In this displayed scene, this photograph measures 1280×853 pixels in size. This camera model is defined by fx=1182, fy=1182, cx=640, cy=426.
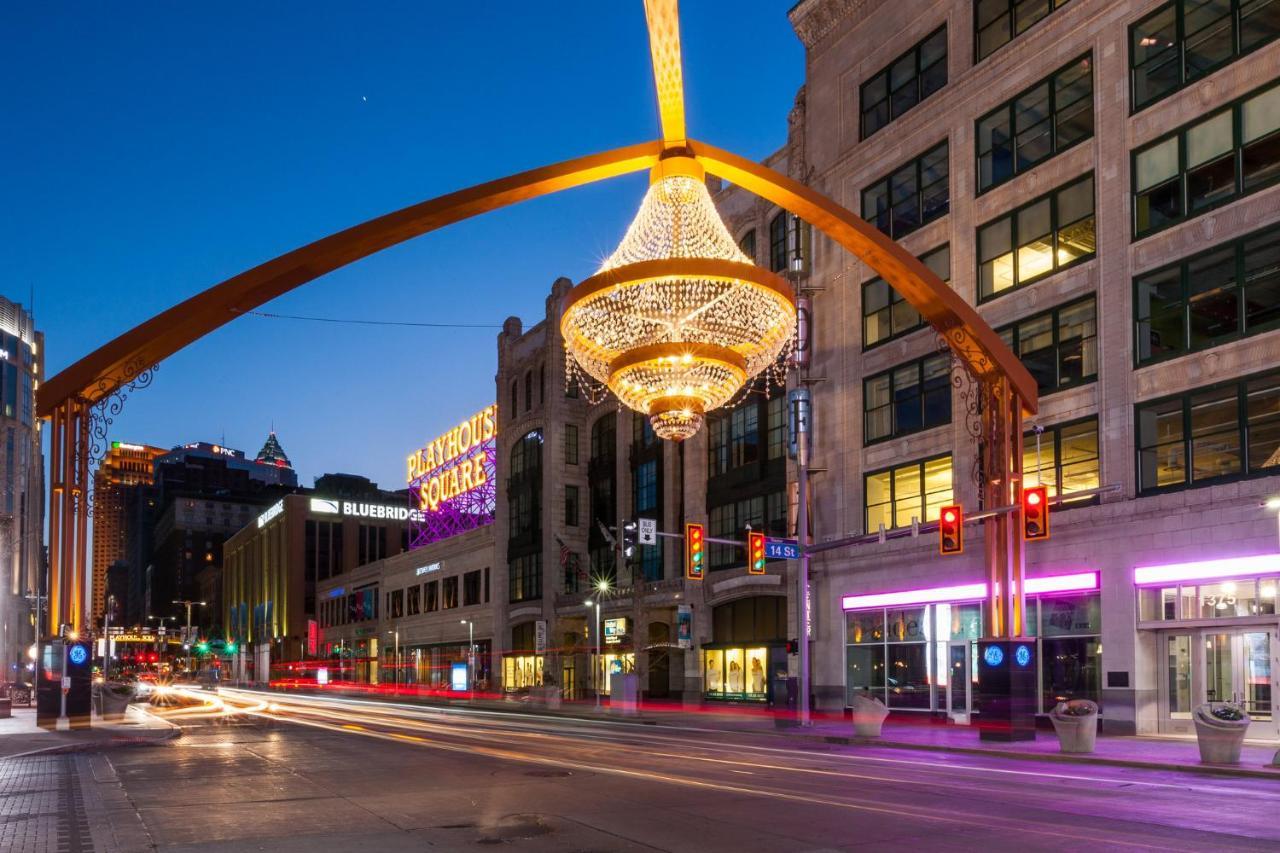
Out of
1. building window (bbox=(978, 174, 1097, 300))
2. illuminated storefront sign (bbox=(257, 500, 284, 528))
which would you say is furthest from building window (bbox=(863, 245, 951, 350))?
illuminated storefront sign (bbox=(257, 500, 284, 528))

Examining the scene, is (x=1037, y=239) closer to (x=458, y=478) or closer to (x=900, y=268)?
(x=900, y=268)

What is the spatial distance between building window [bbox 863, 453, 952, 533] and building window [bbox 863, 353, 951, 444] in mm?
1361

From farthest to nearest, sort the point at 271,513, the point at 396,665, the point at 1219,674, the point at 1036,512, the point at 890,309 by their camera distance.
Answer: the point at 271,513 < the point at 396,665 < the point at 890,309 < the point at 1219,674 < the point at 1036,512

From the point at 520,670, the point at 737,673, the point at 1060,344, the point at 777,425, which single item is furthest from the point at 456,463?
the point at 1060,344

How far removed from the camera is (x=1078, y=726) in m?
26.5

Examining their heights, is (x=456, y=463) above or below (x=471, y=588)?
above

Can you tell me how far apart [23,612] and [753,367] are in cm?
10293

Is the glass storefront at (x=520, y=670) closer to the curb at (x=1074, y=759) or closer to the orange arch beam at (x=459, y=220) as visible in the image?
the curb at (x=1074, y=759)

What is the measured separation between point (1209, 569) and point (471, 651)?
197ft

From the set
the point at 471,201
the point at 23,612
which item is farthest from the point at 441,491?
the point at 471,201

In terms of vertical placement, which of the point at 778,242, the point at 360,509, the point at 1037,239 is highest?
the point at 778,242

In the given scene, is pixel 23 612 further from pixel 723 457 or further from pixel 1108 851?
pixel 1108 851

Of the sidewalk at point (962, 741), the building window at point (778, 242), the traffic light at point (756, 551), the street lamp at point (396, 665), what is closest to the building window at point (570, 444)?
the sidewalk at point (962, 741)

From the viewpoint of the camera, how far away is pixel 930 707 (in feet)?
132
